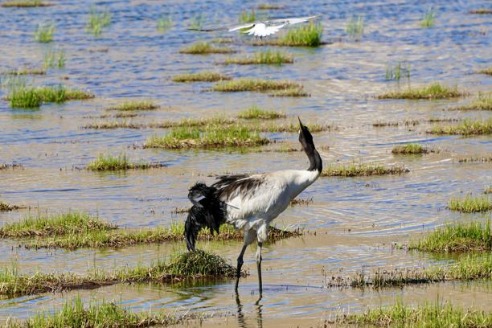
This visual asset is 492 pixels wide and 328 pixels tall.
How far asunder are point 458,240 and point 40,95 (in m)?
14.7

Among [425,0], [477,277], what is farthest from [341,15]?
[477,277]

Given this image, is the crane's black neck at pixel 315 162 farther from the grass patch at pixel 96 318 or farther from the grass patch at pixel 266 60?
the grass patch at pixel 266 60

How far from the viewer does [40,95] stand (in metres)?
24.8

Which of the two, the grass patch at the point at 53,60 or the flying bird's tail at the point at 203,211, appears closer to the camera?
the flying bird's tail at the point at 203,211

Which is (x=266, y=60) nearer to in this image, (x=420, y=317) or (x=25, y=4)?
(x=25, y=4)

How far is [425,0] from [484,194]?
29.4 m

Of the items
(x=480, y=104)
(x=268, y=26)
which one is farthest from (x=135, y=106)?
(x=268, y=26)

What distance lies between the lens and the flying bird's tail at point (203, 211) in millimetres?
10633

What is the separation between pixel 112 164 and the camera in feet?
57.1

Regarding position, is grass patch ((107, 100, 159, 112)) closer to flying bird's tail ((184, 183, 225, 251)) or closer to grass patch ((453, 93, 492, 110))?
grass patch ((453, 93, 492, 110))

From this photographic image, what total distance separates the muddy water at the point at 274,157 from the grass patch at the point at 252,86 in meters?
0.41

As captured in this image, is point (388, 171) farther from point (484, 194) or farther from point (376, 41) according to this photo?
point (376, 41)

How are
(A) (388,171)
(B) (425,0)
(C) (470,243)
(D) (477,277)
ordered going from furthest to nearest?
(B) (425,0)
(A) (388,171)
(C) (470,243)
(D) (477,277)

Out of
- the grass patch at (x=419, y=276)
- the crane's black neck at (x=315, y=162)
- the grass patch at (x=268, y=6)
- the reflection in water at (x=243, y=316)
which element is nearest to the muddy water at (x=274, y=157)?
the reflection in water at (x=243, y=316)
